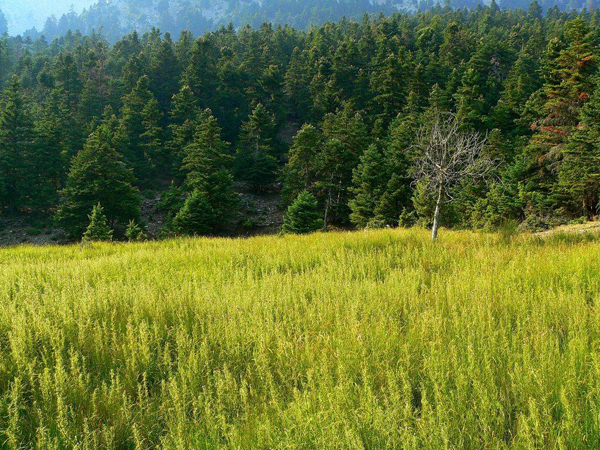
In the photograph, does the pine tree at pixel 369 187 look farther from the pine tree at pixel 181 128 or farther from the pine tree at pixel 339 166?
the pine tree at pixel 181 128

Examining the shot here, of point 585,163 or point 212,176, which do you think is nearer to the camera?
point 585,163

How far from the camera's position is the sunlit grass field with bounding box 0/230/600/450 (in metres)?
2.02

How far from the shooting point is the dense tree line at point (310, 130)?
102 feet

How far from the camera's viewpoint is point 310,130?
132ft

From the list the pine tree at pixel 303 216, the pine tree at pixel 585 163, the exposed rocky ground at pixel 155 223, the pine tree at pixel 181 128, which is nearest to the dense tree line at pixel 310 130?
the pine tree at pixel 585 163

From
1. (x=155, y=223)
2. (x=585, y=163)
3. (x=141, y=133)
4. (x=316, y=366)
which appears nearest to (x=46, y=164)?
(x=141, y=133)

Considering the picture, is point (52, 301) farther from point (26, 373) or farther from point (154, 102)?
point (154, 102)

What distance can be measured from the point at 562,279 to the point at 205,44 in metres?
73.7

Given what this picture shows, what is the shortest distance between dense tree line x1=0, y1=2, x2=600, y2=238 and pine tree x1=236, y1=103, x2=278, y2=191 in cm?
22

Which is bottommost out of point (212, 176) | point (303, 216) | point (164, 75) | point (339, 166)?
point (303, 216)

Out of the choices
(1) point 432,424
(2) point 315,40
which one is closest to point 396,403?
(1) point 432,424

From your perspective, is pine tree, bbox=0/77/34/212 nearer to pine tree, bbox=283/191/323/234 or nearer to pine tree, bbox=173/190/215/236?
pine tree, bbox=173/190/215/236

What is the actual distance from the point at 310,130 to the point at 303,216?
13.4 m

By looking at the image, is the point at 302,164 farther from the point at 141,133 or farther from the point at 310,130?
the point at 141,133
